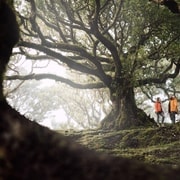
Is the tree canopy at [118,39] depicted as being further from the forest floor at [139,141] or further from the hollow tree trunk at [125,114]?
the forest floor at [139,141]

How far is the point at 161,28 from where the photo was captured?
21.1 metres

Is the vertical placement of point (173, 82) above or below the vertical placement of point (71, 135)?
above

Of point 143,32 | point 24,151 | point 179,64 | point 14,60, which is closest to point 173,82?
point 179,64

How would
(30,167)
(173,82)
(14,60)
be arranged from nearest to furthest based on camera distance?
(30,167) → (14,60) → (173,82)

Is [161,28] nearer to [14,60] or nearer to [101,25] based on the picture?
[101,25]

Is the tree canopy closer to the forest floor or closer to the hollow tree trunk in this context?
the hollow tree trunk

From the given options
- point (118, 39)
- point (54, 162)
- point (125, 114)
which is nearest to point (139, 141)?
point (125, 114)

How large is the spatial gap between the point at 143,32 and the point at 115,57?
2435mm

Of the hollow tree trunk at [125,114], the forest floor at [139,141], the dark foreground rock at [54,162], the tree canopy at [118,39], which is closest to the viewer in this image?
the dark foreground rock at [54,162]

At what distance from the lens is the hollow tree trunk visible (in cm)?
2203

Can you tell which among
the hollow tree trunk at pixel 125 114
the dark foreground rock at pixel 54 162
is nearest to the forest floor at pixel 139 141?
the hollow tree trunk at pixel 125 114

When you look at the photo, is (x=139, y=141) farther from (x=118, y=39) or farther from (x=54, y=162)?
(x=54, y=162)

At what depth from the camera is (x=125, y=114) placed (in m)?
22.3

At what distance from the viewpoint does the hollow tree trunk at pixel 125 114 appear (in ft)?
72.3
